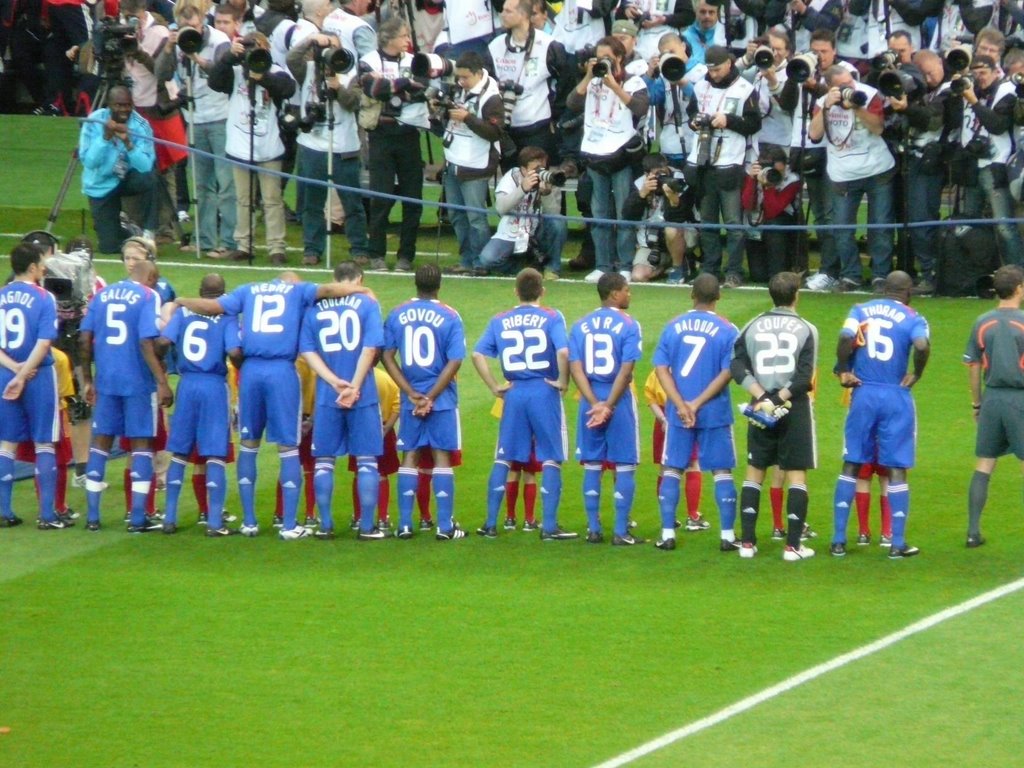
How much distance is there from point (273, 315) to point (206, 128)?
26.4ft

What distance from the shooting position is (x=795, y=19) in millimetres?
19516

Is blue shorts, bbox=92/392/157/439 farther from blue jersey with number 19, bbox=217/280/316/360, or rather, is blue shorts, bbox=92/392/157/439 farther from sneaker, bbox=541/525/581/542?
sneaker, bbox=541/525/581/542

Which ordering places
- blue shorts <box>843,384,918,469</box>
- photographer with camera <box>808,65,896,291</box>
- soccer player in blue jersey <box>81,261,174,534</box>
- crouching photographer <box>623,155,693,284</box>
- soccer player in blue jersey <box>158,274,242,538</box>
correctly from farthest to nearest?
crouching photographer <box>623,155,693,284</box>, photographer with camera <box>808,65,896,291</box>, soccer player in blue jersey <box>81,261,174,534</box>, soccer player in blue jersey <box>158,274,242,538</box>, blue shorts <box>843,384,918,469</box>

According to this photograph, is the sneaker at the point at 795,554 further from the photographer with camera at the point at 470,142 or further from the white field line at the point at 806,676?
the photographer with camera at the point at 470,142

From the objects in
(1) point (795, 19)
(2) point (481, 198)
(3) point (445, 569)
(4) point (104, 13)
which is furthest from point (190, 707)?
(4) point (104, 13)

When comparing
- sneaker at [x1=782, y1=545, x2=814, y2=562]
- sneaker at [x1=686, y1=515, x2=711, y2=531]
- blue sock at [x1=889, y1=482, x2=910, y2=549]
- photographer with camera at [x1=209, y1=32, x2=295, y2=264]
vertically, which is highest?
photographer with camera at [x1=209, y1=32, x2=295, y2=264]

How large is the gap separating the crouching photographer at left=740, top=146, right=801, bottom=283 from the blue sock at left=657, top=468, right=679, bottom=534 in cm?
644

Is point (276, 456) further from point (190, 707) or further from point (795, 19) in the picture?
point (795, 19)

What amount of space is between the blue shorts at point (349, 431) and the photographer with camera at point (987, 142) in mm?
7472

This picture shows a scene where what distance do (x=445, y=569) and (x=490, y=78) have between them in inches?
317

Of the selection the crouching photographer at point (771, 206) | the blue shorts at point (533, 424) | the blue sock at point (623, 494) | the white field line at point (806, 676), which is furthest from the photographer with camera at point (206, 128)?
the white field line at point (806, 676)

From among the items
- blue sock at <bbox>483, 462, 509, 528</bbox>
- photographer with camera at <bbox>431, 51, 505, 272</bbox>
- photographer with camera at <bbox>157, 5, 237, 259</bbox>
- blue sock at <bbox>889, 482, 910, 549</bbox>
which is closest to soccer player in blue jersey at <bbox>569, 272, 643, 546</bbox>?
blue sock at <bbox>483, 462, 509, 528</bbox>

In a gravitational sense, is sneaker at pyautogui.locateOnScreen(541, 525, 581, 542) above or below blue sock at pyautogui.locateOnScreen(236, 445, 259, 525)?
below

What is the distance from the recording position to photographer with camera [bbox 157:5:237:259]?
62.6 feet
